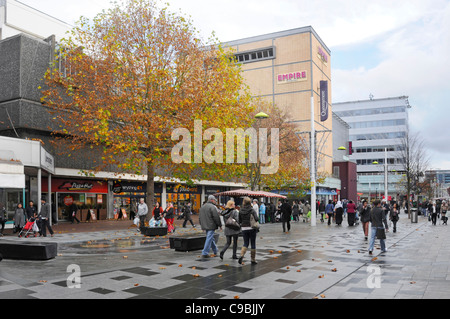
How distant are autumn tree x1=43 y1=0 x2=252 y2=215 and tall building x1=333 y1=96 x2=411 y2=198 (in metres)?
79.1

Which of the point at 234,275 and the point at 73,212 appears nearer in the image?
the point at 234,275

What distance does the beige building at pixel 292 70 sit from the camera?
55.8 metres

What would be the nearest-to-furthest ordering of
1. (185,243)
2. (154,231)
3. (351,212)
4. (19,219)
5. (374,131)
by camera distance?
(185,243), (154,231), (19,219), (351,212), (374,131)

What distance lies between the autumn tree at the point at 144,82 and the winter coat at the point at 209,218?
9176 millimetres

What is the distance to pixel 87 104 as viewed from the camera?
2011 centimetres

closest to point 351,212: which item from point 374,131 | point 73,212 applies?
point 73,212

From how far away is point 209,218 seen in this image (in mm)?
11352

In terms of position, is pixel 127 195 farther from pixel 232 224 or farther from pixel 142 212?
pixel 232 224

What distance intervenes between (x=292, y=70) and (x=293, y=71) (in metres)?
0.24

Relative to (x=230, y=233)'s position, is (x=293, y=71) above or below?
above

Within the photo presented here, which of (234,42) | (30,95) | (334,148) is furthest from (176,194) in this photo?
(334,148)

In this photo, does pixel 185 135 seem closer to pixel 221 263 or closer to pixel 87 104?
pixel 87 104

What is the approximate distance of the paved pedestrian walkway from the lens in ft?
23.1
